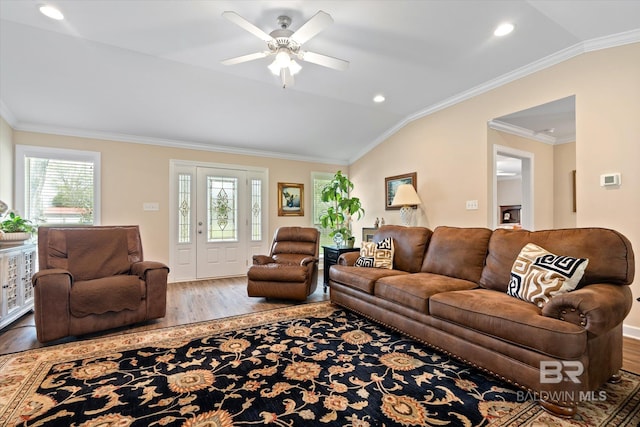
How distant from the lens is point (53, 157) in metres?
4.27

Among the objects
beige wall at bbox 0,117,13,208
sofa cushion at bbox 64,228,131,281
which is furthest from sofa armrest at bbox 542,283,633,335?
beige wall at bbox 0,117,13,208

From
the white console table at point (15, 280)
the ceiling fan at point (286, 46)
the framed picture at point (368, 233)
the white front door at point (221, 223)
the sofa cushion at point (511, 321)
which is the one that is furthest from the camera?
the framed picture at point (368, 233)

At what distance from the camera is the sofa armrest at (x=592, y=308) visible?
5.13 feet

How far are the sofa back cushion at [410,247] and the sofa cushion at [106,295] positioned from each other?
2755 mm

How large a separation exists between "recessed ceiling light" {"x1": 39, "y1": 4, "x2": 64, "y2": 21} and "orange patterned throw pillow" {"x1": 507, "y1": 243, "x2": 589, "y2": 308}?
434 centimetres

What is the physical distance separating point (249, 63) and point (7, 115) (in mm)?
3212

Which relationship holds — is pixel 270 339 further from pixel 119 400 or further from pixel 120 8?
pixel 120 8

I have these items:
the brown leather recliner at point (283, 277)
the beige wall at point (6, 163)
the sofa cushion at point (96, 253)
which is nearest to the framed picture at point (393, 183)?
the brown leather recliner at point (283, 277)

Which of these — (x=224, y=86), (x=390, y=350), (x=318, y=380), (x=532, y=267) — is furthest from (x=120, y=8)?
(x=532, y=267)

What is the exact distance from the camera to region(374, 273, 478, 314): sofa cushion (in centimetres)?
→ 241

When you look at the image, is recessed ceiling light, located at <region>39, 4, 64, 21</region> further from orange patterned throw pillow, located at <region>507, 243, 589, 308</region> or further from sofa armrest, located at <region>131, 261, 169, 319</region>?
orange patterned throw pillow, located at <region>507, 243, 589, 308</region>

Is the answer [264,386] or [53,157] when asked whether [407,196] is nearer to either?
[264,386]

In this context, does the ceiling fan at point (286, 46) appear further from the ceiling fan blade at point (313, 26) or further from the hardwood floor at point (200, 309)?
the hardwood floor at point (200, 309)

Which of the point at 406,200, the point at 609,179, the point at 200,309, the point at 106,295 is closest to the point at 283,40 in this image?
the point at 106,295
